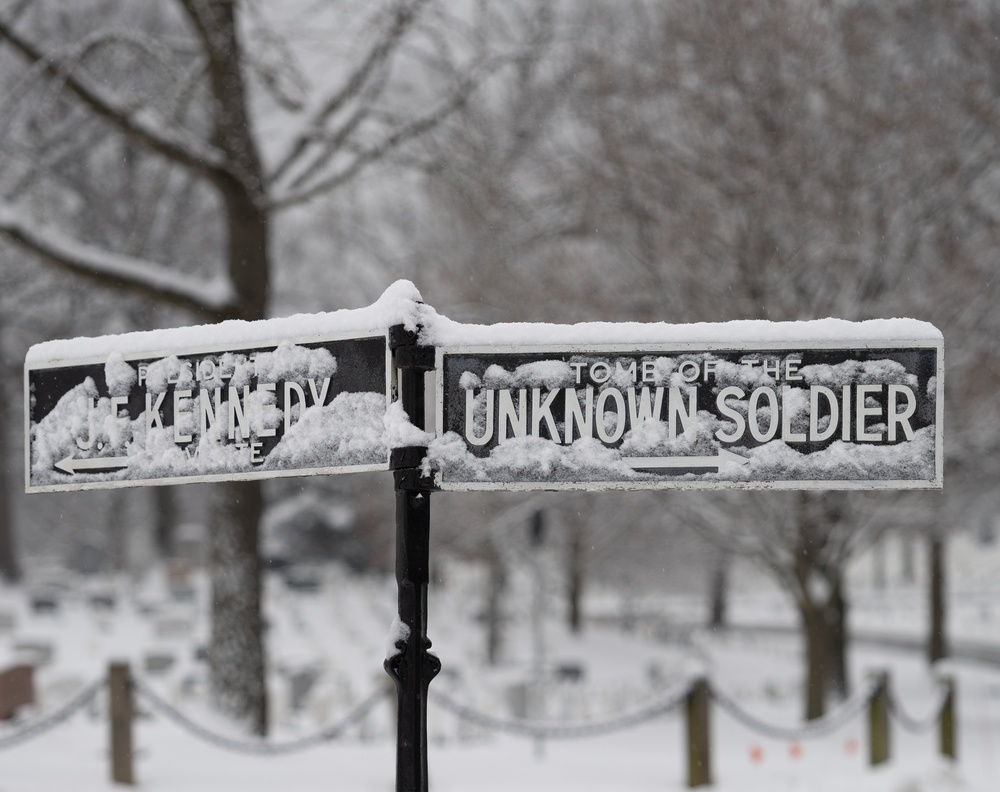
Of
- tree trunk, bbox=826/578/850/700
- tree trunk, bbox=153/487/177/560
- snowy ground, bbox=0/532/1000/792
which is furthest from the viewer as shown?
tree trunk, bbox=153/487/177/560

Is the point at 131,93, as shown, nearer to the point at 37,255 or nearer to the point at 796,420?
the point at 37,255

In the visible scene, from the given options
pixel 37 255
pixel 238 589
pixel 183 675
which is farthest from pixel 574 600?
pixel 37 255

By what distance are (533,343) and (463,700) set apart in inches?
490

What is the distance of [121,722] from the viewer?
7.52 meters

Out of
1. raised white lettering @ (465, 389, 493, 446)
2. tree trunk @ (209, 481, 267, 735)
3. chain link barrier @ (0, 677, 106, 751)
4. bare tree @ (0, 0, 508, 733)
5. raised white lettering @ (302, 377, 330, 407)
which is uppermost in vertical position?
bare tree @ (0, 0, 508, 733)

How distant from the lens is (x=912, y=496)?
35.3 feet

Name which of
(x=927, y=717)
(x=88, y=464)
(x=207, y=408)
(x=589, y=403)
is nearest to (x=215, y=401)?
(x=207, y=408)

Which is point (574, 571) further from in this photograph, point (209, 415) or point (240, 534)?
point (209, 415)

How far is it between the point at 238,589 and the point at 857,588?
46.8 m

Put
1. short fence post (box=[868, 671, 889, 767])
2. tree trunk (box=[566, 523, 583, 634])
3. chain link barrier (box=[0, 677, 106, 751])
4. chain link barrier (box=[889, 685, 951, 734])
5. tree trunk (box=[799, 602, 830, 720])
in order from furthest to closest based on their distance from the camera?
tree trunk (box=[566, 523, 583, 634])
tree trunk (box=[799, 602, 830, 720])
chain link barrier (box=[889, 685, 951, 734])
short fence post (box=[868, 671, 889, 767])
chain link barrier (box=[0, 677, 106, 751])

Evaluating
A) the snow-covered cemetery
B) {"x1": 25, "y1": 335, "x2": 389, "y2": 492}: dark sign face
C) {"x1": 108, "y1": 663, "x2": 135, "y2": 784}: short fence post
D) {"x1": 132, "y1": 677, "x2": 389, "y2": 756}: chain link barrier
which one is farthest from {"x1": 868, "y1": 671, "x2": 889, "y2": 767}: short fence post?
{"x1": 25, "y1": 335, "x2": 389, "y2": 492}: dark sign face

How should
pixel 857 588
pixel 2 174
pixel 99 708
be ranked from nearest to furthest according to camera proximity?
pixel 2 174, pixel 99 708, pixel 857 588

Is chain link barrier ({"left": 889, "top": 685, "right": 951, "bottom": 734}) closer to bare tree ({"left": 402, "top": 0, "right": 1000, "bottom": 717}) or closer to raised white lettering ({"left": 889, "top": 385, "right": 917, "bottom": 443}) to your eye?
bare tree ({"left": 402, "top": 0, "right": 1000, "bottom": 717})

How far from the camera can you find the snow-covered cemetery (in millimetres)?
2221
